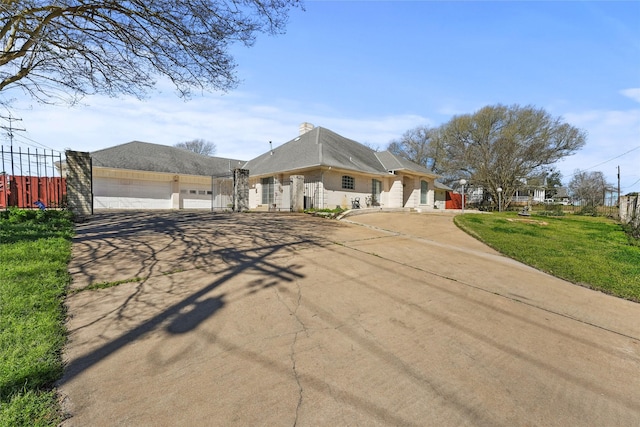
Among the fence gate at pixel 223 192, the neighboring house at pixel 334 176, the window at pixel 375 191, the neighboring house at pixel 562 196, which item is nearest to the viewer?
the neighboring house at pixel 334 176

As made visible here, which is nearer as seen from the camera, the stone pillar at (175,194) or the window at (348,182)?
the window at (348,182)

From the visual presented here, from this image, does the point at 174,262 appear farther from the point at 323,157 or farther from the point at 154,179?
the point at 154,179

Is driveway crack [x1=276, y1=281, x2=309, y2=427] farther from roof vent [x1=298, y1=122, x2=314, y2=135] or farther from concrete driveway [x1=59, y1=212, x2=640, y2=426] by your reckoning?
roof vent [x1=298, y1=122, x2=314, y2=135]

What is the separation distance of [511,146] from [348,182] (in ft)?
72.9

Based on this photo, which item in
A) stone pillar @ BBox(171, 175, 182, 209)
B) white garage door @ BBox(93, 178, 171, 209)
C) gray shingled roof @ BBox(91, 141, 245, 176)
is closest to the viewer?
white garage door @ BBox(93, 178, 171, 209)

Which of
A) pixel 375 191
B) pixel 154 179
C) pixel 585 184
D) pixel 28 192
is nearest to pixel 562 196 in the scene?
pixel 585 184

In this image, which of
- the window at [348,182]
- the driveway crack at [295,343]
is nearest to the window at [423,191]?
the window at [348,182]

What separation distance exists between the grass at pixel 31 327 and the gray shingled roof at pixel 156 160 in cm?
1691

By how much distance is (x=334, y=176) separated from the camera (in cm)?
1738

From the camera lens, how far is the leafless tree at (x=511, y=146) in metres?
30.7

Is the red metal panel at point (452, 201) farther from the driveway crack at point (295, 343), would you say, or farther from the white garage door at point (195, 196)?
the driveway crack at point (295, 343)

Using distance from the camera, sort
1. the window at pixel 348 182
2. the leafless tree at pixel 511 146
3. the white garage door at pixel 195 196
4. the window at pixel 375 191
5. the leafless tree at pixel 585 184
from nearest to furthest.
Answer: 1. the window at pixel 348 182
2. the window at pixel 375 191
3. the white garage door at pixel 195 196
4. the leafless tree at pixel 511 146
5. the leafless tree at pixel 585 184

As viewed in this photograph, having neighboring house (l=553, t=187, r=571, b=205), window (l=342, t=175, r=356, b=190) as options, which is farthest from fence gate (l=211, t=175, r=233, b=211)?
neighboring house (l=553, t=187, r=571, b=205)

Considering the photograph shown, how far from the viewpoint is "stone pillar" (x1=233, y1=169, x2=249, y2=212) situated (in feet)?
48.7
